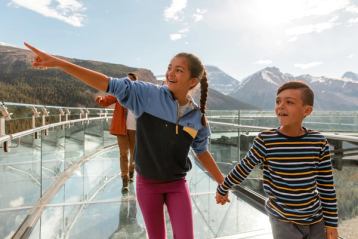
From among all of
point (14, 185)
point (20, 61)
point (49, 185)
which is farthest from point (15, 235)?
point (20, 61)

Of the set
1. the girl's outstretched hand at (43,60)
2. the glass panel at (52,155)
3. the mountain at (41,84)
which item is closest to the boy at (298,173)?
the mountain at (41,84)

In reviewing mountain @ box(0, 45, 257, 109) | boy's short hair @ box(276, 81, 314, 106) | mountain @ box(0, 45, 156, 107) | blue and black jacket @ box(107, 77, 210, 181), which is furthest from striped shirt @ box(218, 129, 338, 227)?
mountain @ box(0, 45, 156, 107)

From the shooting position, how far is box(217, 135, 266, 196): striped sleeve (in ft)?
5.55

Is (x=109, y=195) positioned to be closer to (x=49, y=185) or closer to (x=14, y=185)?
→ (x=49, y=185)

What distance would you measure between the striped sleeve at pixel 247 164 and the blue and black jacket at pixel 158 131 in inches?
10.6

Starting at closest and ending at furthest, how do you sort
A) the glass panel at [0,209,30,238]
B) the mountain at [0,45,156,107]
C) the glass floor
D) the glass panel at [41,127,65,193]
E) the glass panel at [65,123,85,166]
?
1. the glass panel at [0,209,30,238]
2. the glass floor
3. the glass panel at [41,127,65,193]
4. the glass panel at [65,123,85,166]
5. the mountain at [0,45,156,107]

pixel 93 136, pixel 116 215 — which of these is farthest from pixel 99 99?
pixel 93 136

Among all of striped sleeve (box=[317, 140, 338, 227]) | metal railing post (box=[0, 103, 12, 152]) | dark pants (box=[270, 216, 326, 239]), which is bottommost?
dark pants (box=[270, 216, 326, 239])

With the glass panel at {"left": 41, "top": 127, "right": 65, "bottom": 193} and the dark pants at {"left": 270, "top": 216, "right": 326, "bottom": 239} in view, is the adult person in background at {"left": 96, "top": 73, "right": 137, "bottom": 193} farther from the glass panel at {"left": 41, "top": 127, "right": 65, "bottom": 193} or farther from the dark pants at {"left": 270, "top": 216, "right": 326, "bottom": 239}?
the dark pants at {"left": 270, "top": 216, "right": 326, "bottom": 239}

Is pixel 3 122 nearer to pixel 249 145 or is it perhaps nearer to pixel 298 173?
pixel 298 173

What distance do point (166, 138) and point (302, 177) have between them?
0.71 m

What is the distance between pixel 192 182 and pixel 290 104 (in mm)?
2920

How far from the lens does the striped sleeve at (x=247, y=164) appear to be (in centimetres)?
169

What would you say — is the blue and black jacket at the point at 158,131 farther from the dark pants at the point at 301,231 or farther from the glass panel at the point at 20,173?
the glass panel at the point at 20,173
